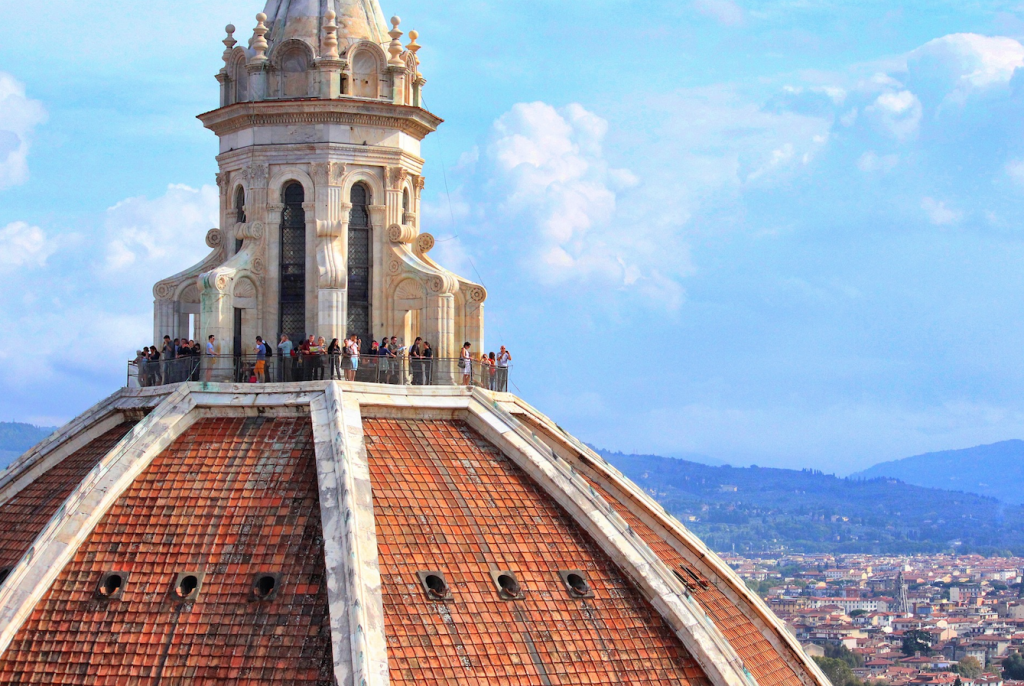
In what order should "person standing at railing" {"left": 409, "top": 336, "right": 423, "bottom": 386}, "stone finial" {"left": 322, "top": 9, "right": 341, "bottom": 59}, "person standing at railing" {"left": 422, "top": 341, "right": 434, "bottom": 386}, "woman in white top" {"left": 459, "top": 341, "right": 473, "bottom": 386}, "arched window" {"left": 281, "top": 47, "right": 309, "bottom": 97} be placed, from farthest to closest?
"arched window" {"left": 281, "top": 47, "right": 309, "bottom": 97}, "stone finial" {"left": 322, "top": 9, "right": 341, "bottom": 59}, "woman in white top" {"left": 459, "top": 341, "right": 473, "bottom": 386}, "person standing at railing" {"left": 422, "top": 341, "right": 434, "bottom": 386}, "person standing at railing" {"left": 409, "top": 336, "right": 423, "bottom": 386}

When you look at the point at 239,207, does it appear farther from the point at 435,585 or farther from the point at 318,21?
the point at 435,585

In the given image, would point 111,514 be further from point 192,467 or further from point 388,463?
point 388,463

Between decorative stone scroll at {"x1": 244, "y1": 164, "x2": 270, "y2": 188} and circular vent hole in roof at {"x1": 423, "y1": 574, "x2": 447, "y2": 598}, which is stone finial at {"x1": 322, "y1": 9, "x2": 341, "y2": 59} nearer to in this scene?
decorative stone scroll at {"x1": 244, "y1": 164, "x2": 270, "y2": 188}

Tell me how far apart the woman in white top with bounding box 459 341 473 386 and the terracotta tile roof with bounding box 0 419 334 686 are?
4482mm

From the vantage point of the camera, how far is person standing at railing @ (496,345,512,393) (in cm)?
3725

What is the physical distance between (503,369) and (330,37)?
786 cm

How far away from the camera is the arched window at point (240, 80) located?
3716cm

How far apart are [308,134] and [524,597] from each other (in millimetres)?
11475

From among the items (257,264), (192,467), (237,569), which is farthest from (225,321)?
(237,569)

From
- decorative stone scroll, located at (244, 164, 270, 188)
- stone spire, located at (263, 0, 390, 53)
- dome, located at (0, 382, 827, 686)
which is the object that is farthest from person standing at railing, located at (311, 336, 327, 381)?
stone spire, located at (263, 0, 390, 53)

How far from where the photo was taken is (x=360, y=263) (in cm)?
3684

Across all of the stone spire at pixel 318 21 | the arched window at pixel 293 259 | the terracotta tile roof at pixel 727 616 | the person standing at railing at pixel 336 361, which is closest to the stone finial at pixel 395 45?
the stone spire at pixel 318 21

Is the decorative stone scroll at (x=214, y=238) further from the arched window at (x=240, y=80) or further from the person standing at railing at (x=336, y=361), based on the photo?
the person standing at railing at (x=336, y=361)

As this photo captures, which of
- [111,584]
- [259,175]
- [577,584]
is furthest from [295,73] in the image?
[577,584]
